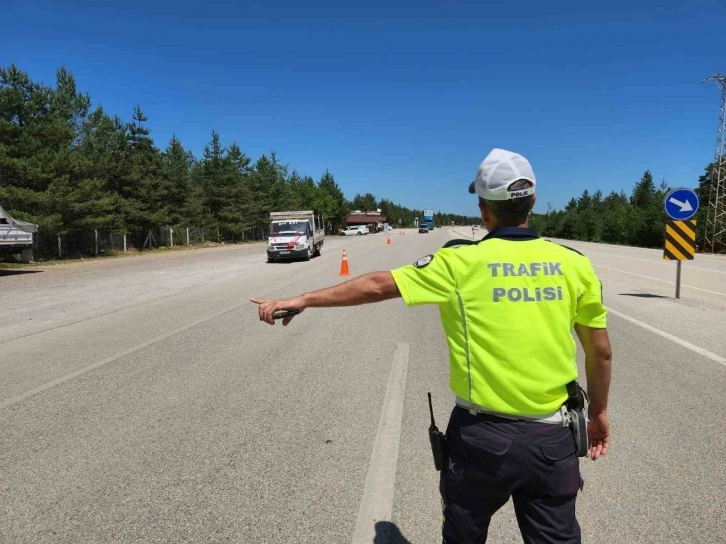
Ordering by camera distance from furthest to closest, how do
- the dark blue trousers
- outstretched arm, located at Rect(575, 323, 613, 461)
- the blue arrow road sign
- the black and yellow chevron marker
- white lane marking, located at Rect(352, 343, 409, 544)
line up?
the black and yellow chevron marker → the blue arrow road sign → white lane marking, located at Rect(352, 343, 409, 544) → outstretched arm, located at Rect(575, 323, 613, 461) → the dark blue trousers

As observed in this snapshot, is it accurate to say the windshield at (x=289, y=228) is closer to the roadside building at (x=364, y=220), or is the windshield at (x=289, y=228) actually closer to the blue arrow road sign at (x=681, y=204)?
the blue arrow road sign at (x=681, y=204)

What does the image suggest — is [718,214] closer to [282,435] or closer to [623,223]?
[623,223]

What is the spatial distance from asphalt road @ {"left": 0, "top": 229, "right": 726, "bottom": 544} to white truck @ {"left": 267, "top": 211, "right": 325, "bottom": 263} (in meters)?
16.6

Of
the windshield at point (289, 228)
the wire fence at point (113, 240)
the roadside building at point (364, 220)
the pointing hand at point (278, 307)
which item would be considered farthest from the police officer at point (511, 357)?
the roadside building at point (364, 220)

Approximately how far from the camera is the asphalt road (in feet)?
9.73

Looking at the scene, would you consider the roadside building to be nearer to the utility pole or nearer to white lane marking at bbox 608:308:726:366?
the utility pole

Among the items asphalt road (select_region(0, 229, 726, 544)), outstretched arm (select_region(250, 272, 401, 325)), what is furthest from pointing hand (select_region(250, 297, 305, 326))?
asphalt road (select_region(0, 229, 726, 544))

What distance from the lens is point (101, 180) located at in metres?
29.6

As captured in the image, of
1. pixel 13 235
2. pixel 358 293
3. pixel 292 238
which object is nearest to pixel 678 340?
pixel 358 293

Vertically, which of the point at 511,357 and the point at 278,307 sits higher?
the point at 278,307

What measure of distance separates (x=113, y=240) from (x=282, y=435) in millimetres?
36332

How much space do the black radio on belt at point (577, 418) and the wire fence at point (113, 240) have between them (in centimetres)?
2904

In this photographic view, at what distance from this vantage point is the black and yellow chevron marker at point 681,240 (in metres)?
11.9

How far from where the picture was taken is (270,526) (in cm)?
290
